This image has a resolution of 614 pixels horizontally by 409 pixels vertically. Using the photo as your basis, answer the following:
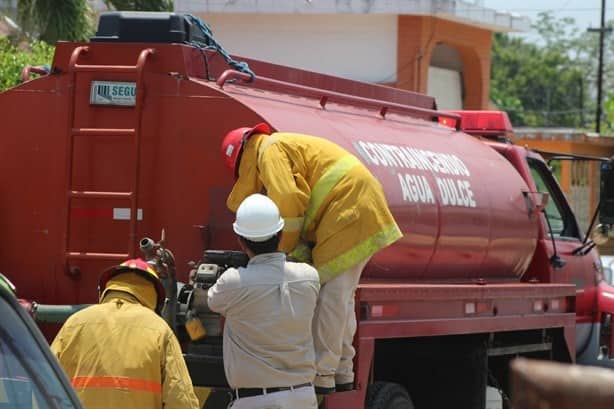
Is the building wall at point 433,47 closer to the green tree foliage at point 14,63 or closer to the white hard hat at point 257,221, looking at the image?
the green tree foliage at point 14,63

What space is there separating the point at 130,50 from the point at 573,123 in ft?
241

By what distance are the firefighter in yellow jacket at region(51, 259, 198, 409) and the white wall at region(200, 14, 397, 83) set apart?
23.0 metres

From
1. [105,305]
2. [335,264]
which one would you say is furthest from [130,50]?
[105,305]

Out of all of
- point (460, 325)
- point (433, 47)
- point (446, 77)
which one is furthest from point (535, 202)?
point (446, 77)

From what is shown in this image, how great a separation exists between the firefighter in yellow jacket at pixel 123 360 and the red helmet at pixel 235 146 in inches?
57.9

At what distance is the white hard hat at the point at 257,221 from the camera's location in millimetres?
6059

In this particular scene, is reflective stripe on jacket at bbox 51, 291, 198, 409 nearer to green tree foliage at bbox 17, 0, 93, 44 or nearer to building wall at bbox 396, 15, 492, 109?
green tree foliage at bbox 17, 0, 93, 44

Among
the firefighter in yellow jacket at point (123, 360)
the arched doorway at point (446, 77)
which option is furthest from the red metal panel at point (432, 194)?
the arched doorway at point (446, 77)

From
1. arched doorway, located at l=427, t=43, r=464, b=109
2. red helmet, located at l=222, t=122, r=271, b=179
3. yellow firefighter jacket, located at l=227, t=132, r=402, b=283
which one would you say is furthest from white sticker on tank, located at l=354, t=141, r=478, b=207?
arched doorway, located at l=427, t=43, r=464, b=109

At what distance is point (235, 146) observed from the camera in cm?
672

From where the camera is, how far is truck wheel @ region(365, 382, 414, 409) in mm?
7637

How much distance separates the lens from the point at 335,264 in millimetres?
6641

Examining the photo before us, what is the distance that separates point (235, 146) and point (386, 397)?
199cm

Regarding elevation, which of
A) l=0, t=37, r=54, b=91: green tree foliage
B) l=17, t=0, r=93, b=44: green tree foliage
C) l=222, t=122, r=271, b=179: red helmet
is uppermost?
l=17, t=0, r=93, b=44: green tree foliage
